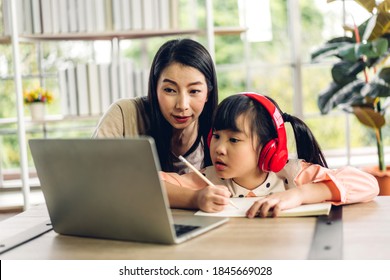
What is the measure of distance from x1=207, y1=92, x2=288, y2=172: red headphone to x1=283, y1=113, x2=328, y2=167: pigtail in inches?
4.3

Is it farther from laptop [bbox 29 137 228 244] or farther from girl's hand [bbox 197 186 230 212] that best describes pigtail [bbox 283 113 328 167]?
laptop [bbox 29 137 228 244]

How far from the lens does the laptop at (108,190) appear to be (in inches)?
35.6

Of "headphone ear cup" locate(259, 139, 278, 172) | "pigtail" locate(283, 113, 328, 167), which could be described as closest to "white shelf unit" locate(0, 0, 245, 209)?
"pigtail" locate(283, 113, 328, 167)

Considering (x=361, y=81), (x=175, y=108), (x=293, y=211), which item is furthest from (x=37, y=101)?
(x=293, y=211)

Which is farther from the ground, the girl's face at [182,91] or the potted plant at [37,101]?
the girl's face at [182,91]

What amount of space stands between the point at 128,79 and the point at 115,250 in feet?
7.71

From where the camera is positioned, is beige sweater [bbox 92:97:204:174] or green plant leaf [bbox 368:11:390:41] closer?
beige sweater [bbox 92:97:204:174]

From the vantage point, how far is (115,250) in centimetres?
96

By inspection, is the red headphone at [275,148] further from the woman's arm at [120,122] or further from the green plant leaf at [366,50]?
the green plant leaf at [366,50]

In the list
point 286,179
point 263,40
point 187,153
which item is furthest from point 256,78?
point 286,179

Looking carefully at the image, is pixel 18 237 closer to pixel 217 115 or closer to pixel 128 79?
pixel 217 115

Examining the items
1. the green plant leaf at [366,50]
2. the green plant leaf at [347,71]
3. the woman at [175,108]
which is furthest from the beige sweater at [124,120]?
the green plant leaf at [347,71]

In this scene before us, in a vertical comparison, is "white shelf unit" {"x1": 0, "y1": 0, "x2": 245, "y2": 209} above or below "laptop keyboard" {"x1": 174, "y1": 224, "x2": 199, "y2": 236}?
above

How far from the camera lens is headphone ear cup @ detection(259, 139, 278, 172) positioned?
1.31m
